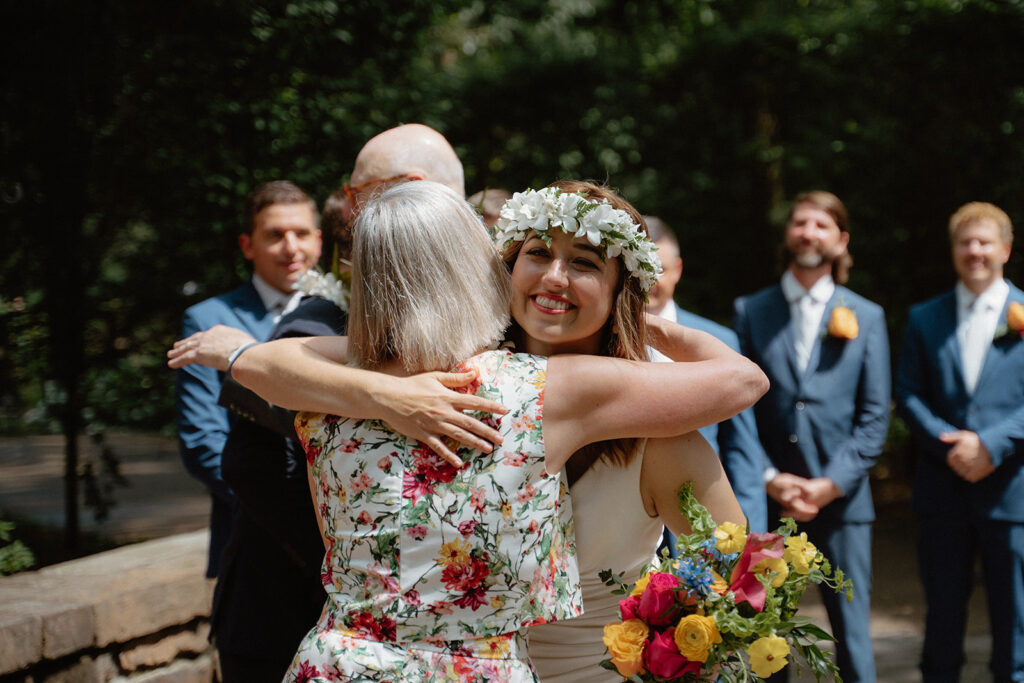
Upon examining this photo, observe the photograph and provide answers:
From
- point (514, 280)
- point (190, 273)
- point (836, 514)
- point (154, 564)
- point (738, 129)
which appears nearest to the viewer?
point (514, 280)

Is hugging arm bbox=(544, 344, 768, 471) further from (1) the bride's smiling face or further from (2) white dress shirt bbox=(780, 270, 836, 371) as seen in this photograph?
(2) white dress shirt bbox=(780, 270, 836, 371)

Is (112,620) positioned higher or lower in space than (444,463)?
lower

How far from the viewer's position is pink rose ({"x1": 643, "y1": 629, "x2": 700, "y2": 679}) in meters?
1.78

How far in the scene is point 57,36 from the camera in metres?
4.16

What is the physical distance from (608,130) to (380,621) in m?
7.97

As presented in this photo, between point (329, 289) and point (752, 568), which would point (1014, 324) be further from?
point (329, 289)

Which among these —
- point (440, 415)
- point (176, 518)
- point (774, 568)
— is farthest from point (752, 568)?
point (176, 518)

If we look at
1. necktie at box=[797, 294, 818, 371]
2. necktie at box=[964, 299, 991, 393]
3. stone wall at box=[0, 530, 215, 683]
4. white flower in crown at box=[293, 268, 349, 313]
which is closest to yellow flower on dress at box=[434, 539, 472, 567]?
white flower in crown at box=[293, 268, 349, 313]

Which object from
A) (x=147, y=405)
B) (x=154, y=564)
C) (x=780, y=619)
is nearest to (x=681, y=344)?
(x=780, y=619)

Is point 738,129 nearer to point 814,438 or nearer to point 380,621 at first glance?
point 814,438

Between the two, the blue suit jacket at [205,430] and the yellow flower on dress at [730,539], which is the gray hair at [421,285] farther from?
the blue suit jacket at [205,430]

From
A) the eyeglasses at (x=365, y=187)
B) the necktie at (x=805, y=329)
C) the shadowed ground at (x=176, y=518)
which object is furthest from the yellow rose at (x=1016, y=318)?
the eyeglasses at (x=365, y=187)

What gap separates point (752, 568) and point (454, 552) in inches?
23.2

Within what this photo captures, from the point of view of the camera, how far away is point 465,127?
9.14m
